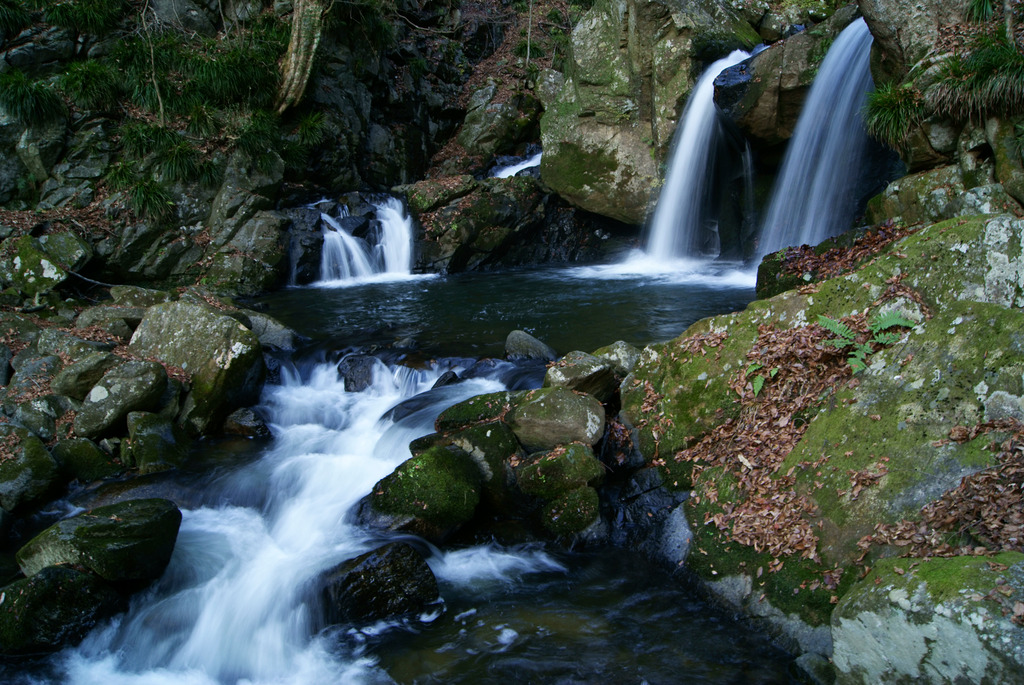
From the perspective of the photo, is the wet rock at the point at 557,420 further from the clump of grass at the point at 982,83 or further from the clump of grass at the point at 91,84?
the clump of grass at the point at 91,84

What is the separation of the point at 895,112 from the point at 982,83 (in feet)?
3.87

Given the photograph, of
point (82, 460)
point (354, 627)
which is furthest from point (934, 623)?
point (82, 460)

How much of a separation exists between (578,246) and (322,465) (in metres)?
12.3

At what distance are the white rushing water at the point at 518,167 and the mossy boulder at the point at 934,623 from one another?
53.7 ft

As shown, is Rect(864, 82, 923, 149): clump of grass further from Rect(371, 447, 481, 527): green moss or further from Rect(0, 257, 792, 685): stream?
Rect(371, 447, 481, 527): green moss

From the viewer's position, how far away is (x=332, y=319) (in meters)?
12.2

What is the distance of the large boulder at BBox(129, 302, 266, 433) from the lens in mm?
8094

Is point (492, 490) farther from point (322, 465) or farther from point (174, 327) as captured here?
point (174, 327)

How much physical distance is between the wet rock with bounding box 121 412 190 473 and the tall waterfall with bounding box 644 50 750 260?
12.0m

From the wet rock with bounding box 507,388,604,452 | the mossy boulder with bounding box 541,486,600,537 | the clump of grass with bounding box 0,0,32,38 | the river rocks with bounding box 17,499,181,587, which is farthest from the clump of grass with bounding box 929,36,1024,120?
the clump of grass with bounding box 0,0,32,38

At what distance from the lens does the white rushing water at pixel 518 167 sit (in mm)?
18881

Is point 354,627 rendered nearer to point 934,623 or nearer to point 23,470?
point 934,623

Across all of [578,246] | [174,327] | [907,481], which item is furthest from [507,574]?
[578,246]

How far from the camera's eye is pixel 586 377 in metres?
6.88
